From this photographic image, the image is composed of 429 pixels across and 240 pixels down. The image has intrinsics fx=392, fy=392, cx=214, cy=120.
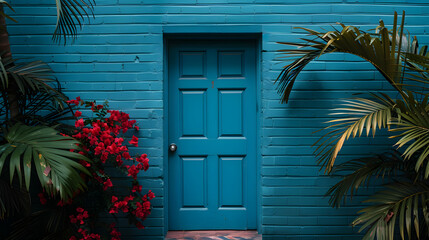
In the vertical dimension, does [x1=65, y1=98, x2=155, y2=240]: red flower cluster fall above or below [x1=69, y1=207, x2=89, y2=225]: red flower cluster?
above

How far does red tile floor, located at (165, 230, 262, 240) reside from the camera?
3.91m

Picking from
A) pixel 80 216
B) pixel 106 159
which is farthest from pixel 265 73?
pixel 80 216

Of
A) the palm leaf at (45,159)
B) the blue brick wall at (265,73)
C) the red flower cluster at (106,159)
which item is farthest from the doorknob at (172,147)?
the palm leaf at (45,159)

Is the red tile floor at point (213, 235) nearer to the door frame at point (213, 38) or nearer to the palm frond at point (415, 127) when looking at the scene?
the door frame at point (213, 38)

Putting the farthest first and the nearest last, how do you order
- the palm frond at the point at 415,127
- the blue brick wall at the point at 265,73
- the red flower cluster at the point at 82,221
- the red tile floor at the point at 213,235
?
the red tile floor at the point at 213,235 → the blue brick wall at the point at 265,73 → the red flower cluster at the point at 82,221 → the palm frond at the point at 415,127

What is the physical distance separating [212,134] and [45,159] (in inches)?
70.6

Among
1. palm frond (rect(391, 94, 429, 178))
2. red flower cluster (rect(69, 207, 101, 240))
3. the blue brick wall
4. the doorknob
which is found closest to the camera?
palm frond (rect(391, 94, 429, 178))

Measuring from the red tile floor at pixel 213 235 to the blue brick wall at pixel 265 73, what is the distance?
186mm

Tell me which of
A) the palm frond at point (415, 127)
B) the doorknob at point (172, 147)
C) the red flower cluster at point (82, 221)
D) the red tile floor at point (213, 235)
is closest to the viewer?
the palm frond at point (415, 127)

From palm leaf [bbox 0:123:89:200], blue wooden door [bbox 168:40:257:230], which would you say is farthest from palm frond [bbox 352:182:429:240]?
palm leaf [bbox 0:123:89:200]

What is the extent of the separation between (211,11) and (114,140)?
1555mm

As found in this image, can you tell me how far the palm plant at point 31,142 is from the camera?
262cm

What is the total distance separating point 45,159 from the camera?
2.67m

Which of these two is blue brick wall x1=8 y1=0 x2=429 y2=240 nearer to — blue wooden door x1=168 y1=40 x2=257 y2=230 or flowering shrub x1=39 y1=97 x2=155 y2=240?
blue wooden door x1=168 y1=40 x2=257 y2=230
